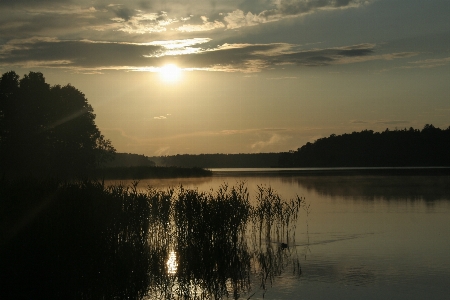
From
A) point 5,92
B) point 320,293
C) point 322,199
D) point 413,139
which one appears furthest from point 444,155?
point 320,293

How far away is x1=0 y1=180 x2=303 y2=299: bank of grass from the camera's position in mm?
11625

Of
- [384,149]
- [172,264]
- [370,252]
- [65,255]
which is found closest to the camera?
[65,255]

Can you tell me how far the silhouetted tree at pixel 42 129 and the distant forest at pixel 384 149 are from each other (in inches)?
2708

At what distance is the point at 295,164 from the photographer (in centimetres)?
12481

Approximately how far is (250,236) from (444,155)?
8769cm

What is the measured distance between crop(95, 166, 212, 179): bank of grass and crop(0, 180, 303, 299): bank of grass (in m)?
32.4

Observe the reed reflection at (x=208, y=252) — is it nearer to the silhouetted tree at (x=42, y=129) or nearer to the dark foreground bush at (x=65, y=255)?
the dark foreground bush at (x=65, y=255)

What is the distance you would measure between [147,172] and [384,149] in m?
61.3

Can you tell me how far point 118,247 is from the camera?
45.3ft

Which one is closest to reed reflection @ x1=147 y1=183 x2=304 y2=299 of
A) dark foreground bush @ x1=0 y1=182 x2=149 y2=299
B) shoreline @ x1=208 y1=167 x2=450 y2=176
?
dark foreground bush @ x1=0 y1=182 x2=149 y2=299

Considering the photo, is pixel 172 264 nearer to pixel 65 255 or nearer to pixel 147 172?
pixel 65 255

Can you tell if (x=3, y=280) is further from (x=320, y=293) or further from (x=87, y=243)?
(x=320, y=293)

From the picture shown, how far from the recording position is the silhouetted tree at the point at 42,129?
145 ft

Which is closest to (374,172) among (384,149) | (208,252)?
(384,149)
